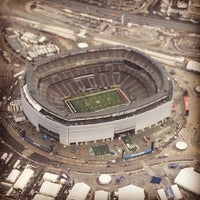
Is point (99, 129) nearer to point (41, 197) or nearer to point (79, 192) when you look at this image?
point (79, 192)

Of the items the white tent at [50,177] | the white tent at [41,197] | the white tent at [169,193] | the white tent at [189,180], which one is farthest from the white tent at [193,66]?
the white tent at [41,197]

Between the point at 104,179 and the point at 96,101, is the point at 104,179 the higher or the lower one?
the lower one

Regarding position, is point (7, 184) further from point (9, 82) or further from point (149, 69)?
point (149, 69)

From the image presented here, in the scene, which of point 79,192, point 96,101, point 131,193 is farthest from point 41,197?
point 96,101

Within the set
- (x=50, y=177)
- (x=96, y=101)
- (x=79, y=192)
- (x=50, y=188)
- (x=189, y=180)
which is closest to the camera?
(x=79, y=192)

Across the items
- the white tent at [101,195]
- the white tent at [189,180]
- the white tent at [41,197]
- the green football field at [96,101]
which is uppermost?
the green football field at [96,101]

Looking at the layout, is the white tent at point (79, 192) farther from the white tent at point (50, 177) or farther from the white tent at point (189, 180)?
the white tent at point (189, 180)

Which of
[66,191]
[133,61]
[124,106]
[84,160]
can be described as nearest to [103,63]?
[133,61]
